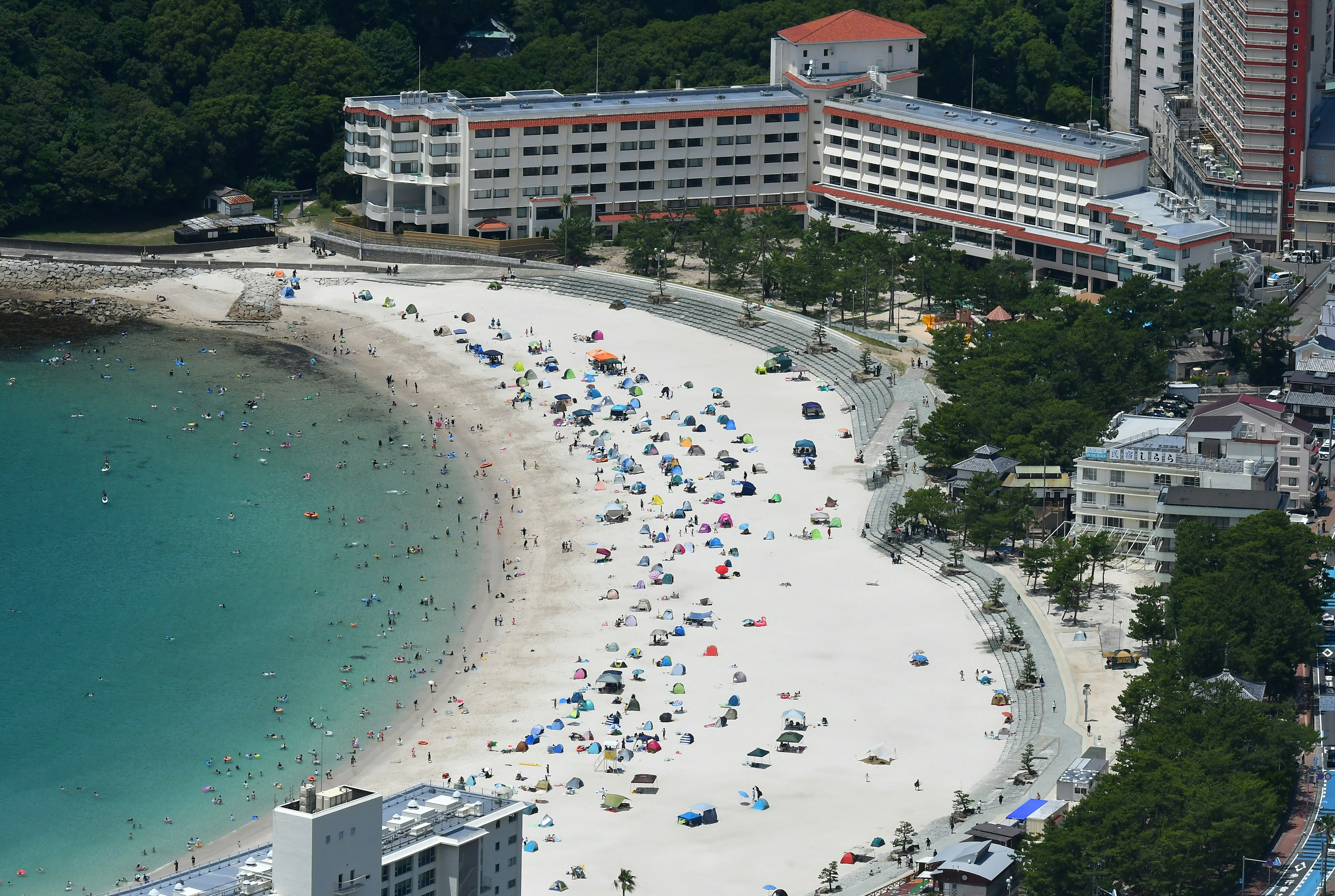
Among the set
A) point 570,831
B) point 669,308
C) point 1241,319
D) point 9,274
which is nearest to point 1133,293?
point 1241,319

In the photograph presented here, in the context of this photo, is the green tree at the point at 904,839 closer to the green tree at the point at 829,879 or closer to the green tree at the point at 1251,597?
the green tree at the point at 829,879

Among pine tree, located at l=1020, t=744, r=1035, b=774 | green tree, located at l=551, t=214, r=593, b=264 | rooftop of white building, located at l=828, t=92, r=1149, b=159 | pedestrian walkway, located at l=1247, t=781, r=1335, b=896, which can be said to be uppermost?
rooftop of white building, located at l=828, t=92, r=1149, b=159

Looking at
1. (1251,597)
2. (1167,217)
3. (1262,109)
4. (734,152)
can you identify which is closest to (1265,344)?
(1167,217)

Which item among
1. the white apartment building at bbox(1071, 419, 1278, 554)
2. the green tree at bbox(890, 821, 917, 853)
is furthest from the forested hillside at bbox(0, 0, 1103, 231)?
the green tree at bbox(890, 821, 917, 853)

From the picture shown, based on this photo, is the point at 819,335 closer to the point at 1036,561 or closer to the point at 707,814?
the point at 1036,561

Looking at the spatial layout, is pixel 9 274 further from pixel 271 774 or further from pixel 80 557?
pixel 271 774

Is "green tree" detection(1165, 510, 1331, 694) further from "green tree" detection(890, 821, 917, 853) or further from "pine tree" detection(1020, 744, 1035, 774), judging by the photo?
"green tree" detection(890, 821, 917, 853)
